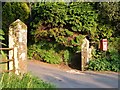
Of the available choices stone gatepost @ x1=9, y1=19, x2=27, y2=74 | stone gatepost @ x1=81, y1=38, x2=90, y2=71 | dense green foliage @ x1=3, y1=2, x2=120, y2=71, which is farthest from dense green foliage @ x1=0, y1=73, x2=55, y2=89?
dense green foliage @ x1=3, y1=2, x2=120, y2=71

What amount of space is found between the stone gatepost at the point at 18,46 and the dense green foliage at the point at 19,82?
0.30 metres

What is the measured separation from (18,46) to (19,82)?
53.6 inches

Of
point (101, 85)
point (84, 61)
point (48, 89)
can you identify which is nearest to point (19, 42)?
point (48, 89)

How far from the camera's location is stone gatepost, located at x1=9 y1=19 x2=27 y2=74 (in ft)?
25.3

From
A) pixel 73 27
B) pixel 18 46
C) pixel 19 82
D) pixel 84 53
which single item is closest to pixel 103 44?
pixel 84 53

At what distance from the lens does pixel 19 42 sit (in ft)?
25.7

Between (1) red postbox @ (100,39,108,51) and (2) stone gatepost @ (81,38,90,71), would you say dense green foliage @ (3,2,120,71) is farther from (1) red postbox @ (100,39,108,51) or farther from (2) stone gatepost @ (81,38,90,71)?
(2) stone gatepost @ (81,38,90,71)

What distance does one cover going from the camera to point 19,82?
22.1 feet

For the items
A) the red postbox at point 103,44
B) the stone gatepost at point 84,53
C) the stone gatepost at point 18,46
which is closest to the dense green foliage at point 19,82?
the stone gatepost at point 18,46

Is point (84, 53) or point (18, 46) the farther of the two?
point (84, 53)

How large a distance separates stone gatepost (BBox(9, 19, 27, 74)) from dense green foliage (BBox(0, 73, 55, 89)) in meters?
0.30

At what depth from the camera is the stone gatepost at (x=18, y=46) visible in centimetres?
772

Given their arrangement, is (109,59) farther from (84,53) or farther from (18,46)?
Result: (18,46)

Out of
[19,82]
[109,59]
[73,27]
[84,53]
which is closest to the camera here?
[19,82]
